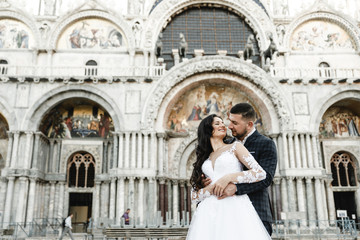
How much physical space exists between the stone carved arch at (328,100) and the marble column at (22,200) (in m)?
15.0

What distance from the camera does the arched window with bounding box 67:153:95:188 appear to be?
19094 millimetres

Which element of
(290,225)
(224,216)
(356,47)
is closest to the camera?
(224,216)

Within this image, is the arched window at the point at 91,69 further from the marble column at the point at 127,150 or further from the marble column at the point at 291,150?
the marble column at the point at 291,150

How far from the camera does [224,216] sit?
9.84 ft

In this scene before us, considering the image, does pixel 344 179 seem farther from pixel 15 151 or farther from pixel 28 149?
pixel 15 151

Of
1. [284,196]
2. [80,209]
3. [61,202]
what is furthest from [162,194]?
[80,209]

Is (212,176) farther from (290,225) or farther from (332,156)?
(332,156)

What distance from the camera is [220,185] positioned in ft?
9.75

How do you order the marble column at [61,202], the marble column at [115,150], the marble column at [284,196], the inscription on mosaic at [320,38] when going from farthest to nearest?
the inscription on mosaic at [320,38] < the marble column at [61,202] < the marble column at [115,150] < the marble column at [284,196]

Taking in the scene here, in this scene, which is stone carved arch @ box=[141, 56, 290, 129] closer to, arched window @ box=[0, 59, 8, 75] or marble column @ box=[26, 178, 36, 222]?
marble column @ box=[26, 178, 36, 222]

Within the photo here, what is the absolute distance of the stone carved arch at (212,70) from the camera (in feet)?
57.3

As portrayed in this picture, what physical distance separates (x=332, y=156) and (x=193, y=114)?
864 centimetres

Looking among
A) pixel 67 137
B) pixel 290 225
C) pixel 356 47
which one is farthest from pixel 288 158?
pixel 67 137

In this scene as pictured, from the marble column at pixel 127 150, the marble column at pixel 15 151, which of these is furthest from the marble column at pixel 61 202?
the marble column at pixel 127 150
